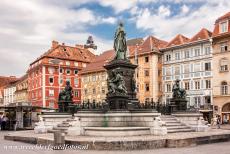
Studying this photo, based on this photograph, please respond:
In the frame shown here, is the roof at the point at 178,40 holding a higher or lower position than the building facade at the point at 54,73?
higher

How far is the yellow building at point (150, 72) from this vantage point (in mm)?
63656

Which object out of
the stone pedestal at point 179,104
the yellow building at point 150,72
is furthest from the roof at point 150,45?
the stone pedestal at point 179,104

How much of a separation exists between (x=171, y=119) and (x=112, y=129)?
7.11 m

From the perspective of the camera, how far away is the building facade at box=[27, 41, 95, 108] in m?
78.2

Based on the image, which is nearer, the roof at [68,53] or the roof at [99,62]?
the roof at [99,62]

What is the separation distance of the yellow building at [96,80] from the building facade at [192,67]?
13409 mm

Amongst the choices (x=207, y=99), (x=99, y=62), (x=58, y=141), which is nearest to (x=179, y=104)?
(x=58, y=141)

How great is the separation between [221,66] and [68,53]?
128ft

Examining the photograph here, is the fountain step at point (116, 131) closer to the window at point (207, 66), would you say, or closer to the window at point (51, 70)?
the window at point (207, 66)

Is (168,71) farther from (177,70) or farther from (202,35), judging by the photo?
(202,35)

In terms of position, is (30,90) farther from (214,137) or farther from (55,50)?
(214,137)

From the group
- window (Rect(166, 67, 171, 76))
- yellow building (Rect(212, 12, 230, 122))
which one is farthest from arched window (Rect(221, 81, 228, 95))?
window (Rect(166, 67, 171, 76))

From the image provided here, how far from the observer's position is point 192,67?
5872 centimetres

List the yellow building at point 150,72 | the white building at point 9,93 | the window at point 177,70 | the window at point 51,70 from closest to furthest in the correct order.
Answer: the window at point 177,70 → the yellow building at point 150,72 → the window at point 51,70 → the white building at point 9,93
